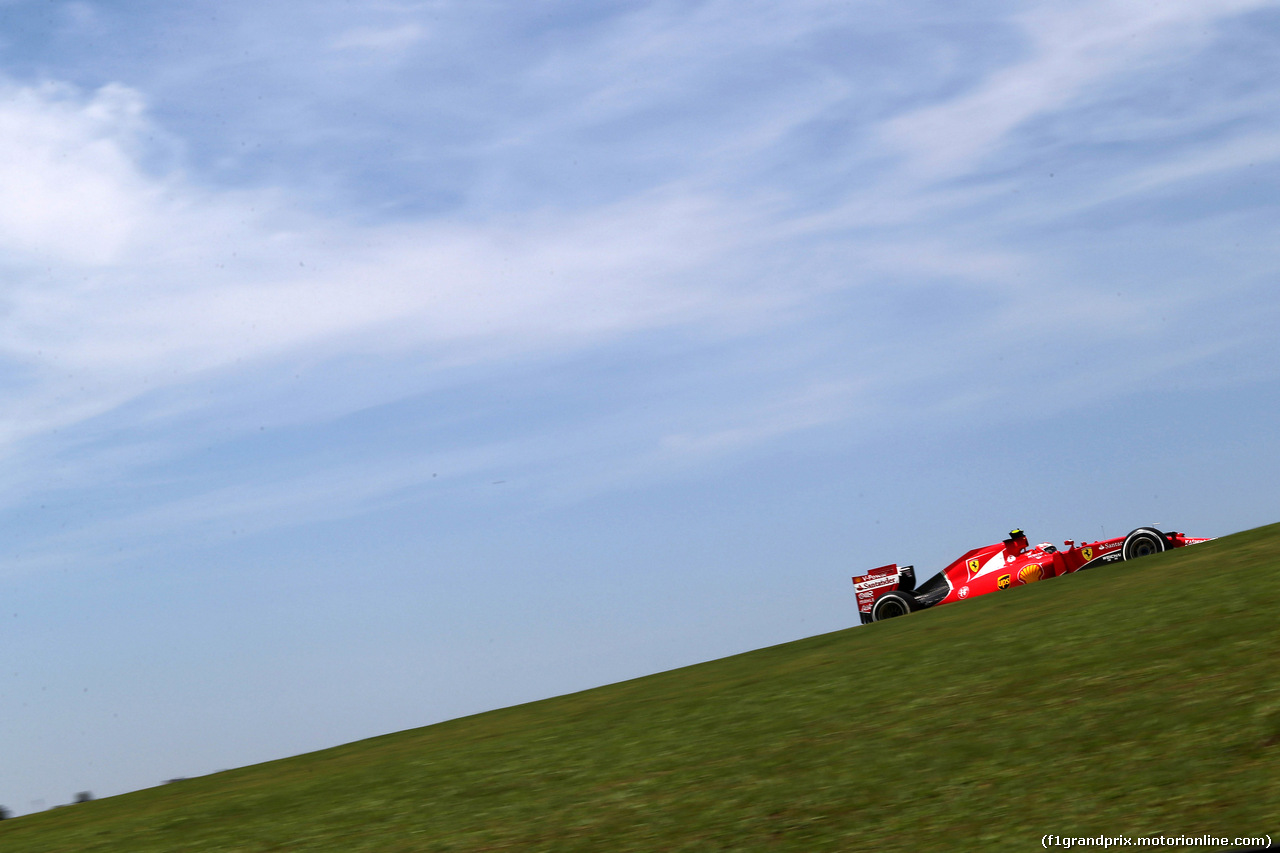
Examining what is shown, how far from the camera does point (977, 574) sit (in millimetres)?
24344

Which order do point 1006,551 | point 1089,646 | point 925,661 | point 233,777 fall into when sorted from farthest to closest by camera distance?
point 1006,551
point 233,777
point 925,661
point 1089,646

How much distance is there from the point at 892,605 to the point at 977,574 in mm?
1926

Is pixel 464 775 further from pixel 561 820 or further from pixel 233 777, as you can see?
pixel 233 777

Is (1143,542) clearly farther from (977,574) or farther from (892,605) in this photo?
(892,605)

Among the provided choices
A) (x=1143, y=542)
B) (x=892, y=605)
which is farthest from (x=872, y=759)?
(x=892, y=605)

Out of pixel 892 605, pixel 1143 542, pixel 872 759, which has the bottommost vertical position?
pixel 872 759

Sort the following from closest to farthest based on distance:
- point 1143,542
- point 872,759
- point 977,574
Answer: point 872,759 < point 1143,542 < point 977,574

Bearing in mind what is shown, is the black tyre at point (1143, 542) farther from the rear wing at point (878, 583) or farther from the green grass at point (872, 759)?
the green grass at point (872, 759)

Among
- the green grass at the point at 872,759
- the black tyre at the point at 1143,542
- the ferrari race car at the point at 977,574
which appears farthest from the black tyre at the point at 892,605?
the green grass at the point at 872,759

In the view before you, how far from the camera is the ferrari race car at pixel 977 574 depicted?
23.6m

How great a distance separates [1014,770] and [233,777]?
1009 cm

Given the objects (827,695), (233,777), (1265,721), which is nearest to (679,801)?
(827,695)

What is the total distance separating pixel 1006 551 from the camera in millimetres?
24234

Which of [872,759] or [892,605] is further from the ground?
[892,605]
